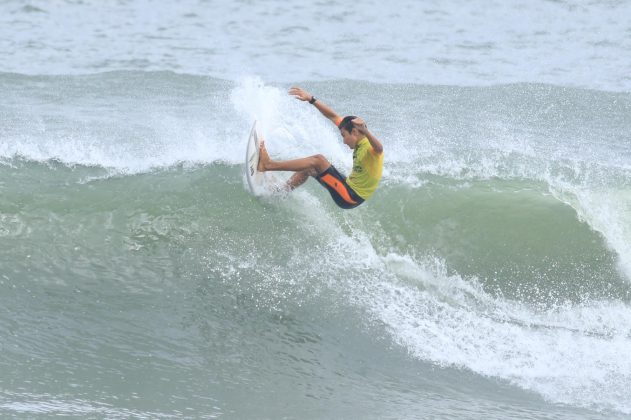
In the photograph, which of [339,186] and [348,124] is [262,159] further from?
[348,124]

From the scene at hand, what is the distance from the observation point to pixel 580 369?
25.0 feet

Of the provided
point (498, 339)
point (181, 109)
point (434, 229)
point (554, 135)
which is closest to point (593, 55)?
point (554, 135)

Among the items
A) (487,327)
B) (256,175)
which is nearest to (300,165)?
(256,175)

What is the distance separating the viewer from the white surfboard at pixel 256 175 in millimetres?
8883

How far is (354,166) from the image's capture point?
827 cm

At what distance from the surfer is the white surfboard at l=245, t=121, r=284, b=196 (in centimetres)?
19

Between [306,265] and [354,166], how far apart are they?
49.7 inches

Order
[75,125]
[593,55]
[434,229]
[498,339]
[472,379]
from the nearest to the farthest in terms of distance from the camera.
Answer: [472,379] → [498,339] → [434,229] → [75,125] → [593,55]

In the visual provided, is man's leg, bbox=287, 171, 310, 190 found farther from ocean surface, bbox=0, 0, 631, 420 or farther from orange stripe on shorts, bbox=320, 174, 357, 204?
ocean surface, bbox=0, 0, 631, 420

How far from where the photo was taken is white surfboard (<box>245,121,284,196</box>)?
29.1 ft

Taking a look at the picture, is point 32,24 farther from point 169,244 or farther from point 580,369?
point 580,369

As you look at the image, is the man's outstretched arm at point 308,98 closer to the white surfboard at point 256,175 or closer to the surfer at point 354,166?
the surfer at point 354,166

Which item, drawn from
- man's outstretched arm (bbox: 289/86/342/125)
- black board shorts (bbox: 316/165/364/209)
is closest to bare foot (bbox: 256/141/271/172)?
black board shorts (bbox: 316/165/364/209)

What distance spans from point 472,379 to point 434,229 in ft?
9.42
